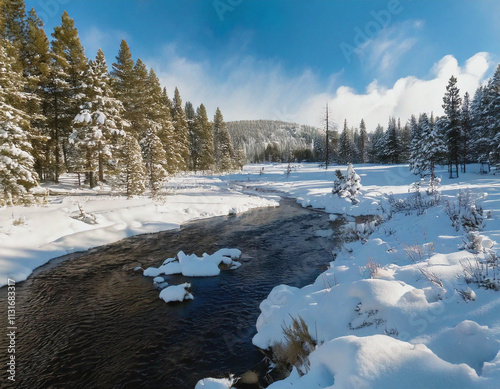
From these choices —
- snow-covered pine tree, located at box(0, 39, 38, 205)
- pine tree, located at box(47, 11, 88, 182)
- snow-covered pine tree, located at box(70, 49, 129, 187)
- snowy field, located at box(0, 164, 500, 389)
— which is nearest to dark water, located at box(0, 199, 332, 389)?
snowy field, located at box(0, 164, 500, 389)

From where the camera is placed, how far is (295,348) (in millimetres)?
4316

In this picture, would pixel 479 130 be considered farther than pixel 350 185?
Yes

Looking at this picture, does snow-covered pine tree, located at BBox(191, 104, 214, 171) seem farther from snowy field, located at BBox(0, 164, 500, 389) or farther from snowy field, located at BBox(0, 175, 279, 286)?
snowy field, located at BBox(0, 164, 500, 389)

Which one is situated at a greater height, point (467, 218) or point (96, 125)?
point (96, 125)

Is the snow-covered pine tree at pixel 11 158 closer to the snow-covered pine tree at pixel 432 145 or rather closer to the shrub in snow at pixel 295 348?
the shrub in snow at pixel 295 348

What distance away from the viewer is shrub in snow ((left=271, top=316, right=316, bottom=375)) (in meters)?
4.13

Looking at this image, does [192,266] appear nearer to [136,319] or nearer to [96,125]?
[136,319]

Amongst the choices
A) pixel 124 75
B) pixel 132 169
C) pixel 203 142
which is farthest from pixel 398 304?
pixel 203 142

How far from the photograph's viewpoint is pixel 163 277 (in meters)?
9.16

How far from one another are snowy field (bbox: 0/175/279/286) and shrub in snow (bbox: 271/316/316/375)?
9.66 m

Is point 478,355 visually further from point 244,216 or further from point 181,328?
point 244,216

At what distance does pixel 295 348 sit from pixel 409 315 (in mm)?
1944

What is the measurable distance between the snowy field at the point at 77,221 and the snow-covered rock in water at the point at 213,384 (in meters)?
8.50

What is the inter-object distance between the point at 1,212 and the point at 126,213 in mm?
5695
